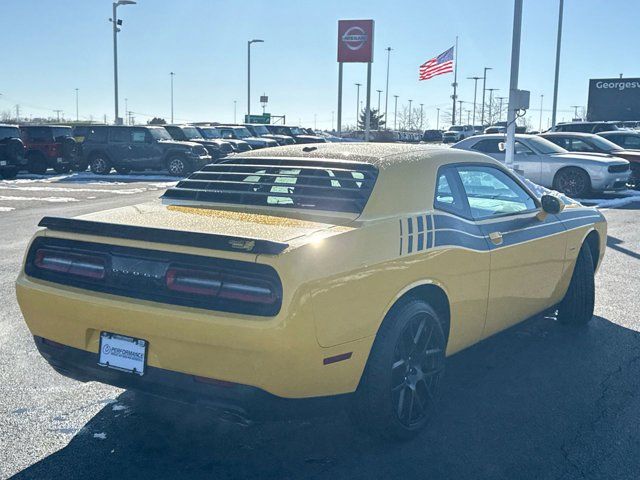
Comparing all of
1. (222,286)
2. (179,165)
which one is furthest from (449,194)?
(179,165)

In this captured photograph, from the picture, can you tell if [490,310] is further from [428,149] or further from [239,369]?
[239,369]

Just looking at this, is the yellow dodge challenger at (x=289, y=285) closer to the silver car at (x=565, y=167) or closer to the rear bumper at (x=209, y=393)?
the rear bumper at (x=209, y=393)

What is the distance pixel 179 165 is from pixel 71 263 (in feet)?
68.3

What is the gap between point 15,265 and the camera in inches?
315

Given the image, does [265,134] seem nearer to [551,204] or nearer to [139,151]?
[139,151]

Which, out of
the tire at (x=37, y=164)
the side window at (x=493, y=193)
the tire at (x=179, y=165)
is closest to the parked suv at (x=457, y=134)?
the tire at (x=179, y=165)

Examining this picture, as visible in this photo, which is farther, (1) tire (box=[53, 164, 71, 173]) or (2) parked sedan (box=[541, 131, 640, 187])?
(1) tire (box=[53, 164, 71, 173])

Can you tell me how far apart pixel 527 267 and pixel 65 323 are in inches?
115

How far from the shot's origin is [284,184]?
14.1ft

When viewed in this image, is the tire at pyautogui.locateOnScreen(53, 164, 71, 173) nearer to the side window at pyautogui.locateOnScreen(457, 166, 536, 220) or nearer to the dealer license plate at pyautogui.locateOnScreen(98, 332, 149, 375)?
the side window at pyautogui.locateOnScreen(457, 166, 536, 220)

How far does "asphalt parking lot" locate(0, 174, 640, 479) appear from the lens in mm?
3434

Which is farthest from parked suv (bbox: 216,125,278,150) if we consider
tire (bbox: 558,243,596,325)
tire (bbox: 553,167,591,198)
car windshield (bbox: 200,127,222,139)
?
tire (bbox: 558,243,596,325)

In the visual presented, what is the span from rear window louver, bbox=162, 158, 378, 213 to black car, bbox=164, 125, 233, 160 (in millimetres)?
20971

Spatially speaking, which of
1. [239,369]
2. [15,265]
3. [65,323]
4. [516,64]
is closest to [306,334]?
[239,369]
